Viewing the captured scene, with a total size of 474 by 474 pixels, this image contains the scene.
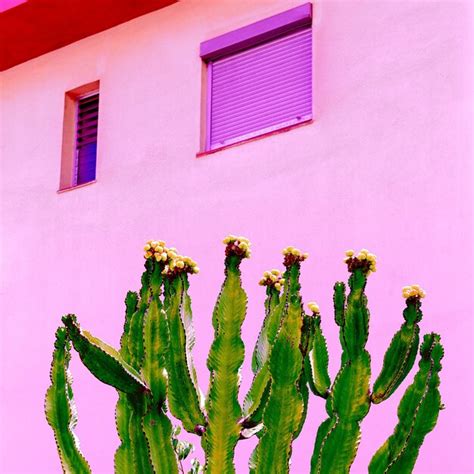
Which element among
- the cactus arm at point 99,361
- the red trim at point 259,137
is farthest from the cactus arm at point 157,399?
the red trim at point 259,137

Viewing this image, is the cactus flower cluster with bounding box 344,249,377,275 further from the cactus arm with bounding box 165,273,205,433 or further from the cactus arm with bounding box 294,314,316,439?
the cactus arm with bounding box 165,273,205,433

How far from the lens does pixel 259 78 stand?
32.0 ft

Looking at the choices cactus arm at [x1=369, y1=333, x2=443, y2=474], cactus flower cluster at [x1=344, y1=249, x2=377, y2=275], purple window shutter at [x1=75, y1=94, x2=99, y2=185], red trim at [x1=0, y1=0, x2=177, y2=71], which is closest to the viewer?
cactus arm at [x1=369, y1=333, x2=443, y2=474]

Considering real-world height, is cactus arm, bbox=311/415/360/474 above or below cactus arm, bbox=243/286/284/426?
below

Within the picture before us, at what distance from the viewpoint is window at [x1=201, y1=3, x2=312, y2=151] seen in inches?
373

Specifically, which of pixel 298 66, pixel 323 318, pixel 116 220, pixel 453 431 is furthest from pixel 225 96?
pixel 453 431

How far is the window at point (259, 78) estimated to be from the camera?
948 cm

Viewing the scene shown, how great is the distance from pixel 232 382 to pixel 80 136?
5.67 m

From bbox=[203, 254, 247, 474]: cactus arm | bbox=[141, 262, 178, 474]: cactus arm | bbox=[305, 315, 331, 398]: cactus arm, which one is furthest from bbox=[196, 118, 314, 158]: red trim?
bbox=[141, 262, 178, 474]: cactus arm

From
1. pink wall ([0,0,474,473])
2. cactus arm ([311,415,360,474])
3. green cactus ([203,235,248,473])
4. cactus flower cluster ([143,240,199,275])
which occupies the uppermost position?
pink wall ([0,0,474,473])

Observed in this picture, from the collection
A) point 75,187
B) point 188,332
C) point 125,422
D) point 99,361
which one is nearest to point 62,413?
point 125,422

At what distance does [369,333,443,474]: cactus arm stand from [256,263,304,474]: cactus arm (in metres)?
0.57

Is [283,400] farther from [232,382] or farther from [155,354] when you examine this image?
[155,354]

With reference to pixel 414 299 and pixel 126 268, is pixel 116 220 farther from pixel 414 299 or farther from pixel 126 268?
pixel 414 299
